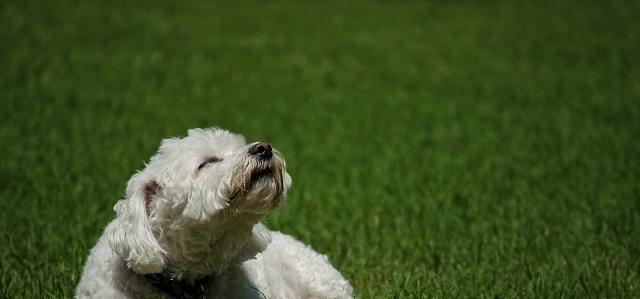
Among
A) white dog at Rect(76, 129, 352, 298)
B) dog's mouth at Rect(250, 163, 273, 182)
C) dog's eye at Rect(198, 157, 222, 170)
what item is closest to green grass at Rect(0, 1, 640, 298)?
white dog at Rect(76, 129, 352, 298)

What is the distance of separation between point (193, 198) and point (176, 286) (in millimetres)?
541

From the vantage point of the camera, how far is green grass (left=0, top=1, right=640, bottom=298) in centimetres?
570

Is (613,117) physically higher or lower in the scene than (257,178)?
lower

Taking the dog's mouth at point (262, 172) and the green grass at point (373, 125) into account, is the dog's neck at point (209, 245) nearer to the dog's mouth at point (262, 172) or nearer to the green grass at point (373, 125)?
the dog's mouth at point (262, 172)

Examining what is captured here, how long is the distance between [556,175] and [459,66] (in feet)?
17.7

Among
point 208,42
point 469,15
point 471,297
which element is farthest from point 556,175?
point 469,15

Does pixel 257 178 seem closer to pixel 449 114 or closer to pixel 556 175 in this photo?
pixel 556 175

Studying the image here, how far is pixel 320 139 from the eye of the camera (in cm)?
957

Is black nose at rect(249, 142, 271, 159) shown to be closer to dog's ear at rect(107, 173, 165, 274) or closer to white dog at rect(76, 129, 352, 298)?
white dog at rect(76, 129, 352, 298)

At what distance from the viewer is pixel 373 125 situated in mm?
10297

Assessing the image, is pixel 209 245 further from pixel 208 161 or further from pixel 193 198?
pixel 208 161

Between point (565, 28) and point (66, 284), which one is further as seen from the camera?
point (565, 28)

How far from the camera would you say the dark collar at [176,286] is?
154 inches

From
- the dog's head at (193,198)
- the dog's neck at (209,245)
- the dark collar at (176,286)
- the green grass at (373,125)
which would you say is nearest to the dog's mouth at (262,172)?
the dog's head at (193,198)
